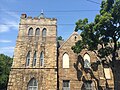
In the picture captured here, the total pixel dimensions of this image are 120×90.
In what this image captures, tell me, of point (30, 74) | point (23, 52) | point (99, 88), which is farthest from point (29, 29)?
point (99, 88)

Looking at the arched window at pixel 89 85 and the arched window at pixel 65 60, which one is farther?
the arched window at pixel 65 60

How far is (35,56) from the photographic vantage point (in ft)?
81.1

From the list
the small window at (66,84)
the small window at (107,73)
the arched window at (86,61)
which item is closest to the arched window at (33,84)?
the small window at (66,84)

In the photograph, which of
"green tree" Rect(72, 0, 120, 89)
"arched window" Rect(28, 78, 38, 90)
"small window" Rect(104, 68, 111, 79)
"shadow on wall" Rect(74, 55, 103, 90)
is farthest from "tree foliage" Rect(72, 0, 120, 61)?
"arched window" Rect(28, 78, 38, 90)

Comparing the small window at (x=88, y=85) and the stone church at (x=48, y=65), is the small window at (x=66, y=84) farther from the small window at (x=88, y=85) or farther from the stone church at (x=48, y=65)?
the small window at (x=88, y=85)

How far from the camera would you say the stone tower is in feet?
75.6

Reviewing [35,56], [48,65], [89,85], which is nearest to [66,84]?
[89,85]

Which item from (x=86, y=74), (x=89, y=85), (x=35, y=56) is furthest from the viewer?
(x=35, y=56)

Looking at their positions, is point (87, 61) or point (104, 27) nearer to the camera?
point (104, 27)

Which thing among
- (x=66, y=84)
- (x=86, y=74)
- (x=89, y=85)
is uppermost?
(x=86, y=74)

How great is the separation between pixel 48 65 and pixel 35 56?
92.3 inches

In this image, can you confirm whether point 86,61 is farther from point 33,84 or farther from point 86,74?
point 33,84

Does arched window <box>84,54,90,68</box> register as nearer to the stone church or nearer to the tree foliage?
the stone church

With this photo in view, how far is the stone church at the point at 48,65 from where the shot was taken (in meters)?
23.2
